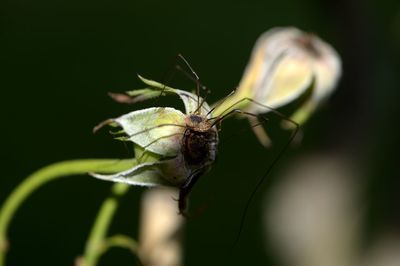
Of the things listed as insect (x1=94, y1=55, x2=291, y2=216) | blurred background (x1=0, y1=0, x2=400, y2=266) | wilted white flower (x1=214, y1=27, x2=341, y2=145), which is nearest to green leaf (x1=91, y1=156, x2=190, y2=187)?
insect (x1=94, y1=55, x2=291, y2=216)

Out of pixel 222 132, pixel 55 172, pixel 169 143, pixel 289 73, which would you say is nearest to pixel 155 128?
pixel 169 143

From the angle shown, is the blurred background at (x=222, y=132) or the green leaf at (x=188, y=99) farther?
the blurred background at (x=222, y=132)

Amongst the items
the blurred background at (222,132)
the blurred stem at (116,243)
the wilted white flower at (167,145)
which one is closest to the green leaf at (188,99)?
the wilted white flower at (167,145)

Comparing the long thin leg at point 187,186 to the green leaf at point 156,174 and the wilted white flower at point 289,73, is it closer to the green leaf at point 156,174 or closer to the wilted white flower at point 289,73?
the green leaf at point 156,174

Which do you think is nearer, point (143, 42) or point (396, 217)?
point (396, 217)

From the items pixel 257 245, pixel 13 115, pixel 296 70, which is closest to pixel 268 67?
pixel 296 70

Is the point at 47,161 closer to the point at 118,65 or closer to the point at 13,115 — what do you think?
the point at 13,115
